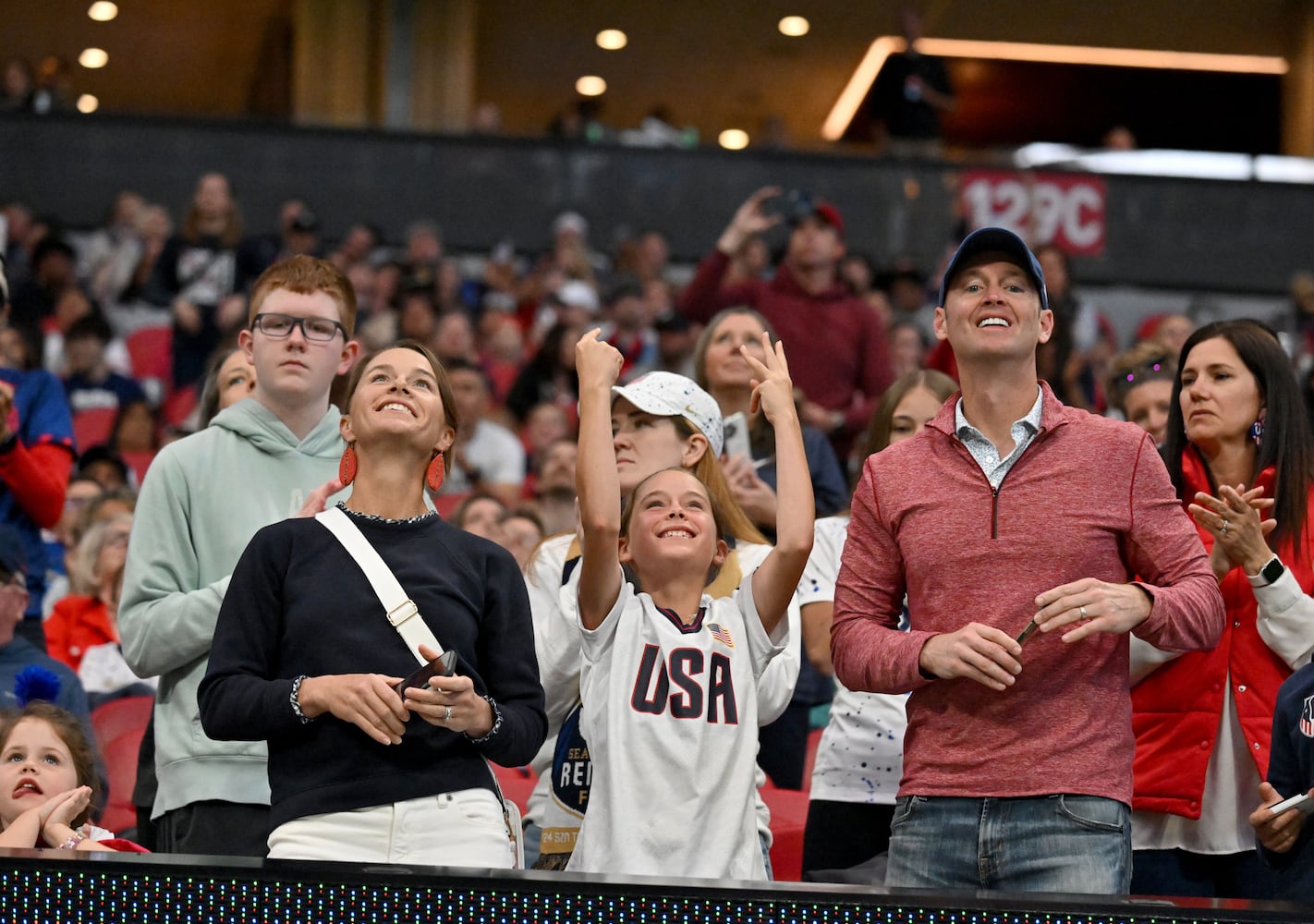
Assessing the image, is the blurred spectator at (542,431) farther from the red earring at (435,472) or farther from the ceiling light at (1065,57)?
the ceiling light at (1065,57)

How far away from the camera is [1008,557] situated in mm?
3303

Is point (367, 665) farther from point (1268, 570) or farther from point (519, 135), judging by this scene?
point (519, 135)

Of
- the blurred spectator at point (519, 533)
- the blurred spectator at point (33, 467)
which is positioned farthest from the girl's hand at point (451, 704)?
the blurred spectator at point (519, 533)

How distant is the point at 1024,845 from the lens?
3.20 metres

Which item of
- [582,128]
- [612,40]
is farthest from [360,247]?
[612,40]

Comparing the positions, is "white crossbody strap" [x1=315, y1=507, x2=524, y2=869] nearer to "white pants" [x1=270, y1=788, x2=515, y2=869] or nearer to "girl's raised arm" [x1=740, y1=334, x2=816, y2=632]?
"white pants" [x1=270, y1=788, x2=515, y2=869]

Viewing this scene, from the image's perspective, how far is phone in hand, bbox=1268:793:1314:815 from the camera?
340 cm

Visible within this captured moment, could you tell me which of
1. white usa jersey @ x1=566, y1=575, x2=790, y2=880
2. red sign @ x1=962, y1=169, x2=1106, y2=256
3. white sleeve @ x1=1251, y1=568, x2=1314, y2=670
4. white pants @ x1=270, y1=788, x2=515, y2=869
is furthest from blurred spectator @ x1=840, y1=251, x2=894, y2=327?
white pants @ x1=270, y1=788, x2=515, y2=869

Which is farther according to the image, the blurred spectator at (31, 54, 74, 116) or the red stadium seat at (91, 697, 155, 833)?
the blurred spectator at (31, 54, 74, 116)

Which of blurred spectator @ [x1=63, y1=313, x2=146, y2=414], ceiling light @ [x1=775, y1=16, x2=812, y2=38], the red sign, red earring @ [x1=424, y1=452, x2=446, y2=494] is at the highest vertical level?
ceiling light @ [x1=775, y1=16, x2=812, y2=38]

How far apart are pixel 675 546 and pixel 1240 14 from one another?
57.2 feet

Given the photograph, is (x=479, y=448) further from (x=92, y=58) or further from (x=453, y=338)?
(x=92, y=58)

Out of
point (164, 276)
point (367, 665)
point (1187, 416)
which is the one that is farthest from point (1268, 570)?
point (164, 276)

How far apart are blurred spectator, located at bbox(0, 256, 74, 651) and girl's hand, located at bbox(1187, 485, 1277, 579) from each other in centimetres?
303
